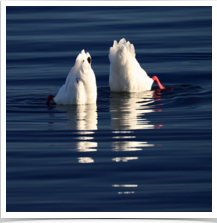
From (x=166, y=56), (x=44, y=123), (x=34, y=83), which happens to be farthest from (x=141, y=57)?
(x=44, y=123)

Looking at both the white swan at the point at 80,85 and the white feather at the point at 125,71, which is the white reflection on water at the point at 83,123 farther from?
the white feather at the point at 125,71

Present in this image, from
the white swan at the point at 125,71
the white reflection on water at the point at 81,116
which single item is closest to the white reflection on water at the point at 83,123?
the white reflection on water at the point at 81,116

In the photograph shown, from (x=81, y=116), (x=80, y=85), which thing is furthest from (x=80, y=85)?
(x=81, y=116)

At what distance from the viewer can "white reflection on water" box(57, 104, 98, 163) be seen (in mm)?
7320

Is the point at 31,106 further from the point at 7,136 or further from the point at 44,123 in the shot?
the point at 7,136

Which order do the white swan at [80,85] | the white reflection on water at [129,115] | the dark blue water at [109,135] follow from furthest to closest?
the white swan at [80,85]
the white reflection on water at [129,115]
the dark blue water at [109,135]

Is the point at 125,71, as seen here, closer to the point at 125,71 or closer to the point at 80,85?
the point at 125,71

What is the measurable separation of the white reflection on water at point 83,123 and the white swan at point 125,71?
169 centimetres

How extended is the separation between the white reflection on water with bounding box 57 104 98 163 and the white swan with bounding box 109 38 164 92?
1.69 m

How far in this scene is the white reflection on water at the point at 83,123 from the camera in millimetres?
7320

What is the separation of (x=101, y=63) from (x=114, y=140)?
7.51 m

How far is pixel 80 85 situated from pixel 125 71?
212 centimetres

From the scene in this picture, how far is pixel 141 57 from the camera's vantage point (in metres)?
15.4

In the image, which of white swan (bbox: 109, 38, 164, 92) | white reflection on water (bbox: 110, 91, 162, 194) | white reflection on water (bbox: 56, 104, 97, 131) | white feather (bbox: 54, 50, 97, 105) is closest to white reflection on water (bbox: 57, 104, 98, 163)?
white reflection on water (bbox: 56, 104, 97, 131)
